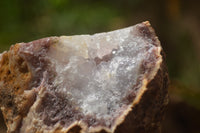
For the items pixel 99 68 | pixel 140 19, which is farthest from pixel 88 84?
pixel 140 19

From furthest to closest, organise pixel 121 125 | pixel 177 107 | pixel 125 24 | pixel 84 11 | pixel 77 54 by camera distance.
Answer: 1. pixel 125 24
2. pixel 84 11
3. pixel 177 107
4. pixel 77 54
5. pixel 121 125

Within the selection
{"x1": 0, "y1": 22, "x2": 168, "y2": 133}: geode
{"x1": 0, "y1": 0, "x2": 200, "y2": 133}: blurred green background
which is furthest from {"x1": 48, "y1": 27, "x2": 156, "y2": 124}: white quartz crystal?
{"x1": 0, "y1": 0, "x2": 200, "y2": 133}: blurred green background

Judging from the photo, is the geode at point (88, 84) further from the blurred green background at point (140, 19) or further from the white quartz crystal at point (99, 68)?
the blurred green background at point (140, 19)

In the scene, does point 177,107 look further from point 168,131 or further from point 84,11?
point 84,11

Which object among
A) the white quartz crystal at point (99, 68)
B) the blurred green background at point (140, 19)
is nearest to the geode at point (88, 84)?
the white quartz crystal at point (99, 68)

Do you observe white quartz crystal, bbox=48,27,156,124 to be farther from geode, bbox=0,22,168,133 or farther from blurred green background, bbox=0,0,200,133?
blurred green background, bbox=0,0,200,133

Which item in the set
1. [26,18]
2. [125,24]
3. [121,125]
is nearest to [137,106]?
[121,125]

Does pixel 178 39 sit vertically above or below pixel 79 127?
below

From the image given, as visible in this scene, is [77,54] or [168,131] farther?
[168,131]
